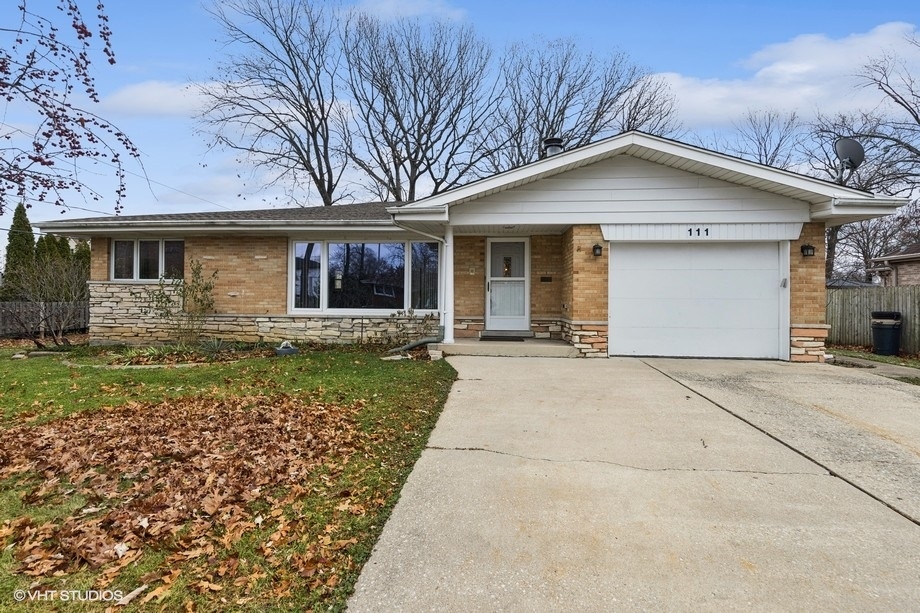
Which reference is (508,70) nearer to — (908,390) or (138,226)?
(138,226)

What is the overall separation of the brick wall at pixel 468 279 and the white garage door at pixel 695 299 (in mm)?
2942

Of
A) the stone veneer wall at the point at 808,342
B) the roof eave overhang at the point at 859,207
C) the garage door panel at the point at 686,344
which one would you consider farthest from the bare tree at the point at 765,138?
the garage door panel at the point at 686,344

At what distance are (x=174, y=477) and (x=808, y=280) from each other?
388 inches

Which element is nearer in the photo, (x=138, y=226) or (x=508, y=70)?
(x=138, y=226)

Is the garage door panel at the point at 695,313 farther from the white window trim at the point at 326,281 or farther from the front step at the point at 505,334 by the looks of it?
the white window trim at the point at 326,281

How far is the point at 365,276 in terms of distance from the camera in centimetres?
1064

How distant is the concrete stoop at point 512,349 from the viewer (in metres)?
8.56

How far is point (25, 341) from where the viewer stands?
1357 cm

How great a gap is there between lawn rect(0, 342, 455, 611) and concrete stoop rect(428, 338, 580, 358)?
247 centimetres

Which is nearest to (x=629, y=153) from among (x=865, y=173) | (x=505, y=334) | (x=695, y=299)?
(x=695, y=299)

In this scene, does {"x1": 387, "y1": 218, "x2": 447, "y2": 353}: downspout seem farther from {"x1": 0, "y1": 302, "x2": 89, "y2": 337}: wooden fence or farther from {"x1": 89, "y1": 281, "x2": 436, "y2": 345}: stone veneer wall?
{"x1": 0, "y1": 302, "x2": 89, "y2": 337}: wooden fence

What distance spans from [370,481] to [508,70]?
2335 centimetres

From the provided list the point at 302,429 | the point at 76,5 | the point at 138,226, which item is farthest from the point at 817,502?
the point at 138,226

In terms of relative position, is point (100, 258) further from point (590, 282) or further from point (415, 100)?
point (415, 100)
